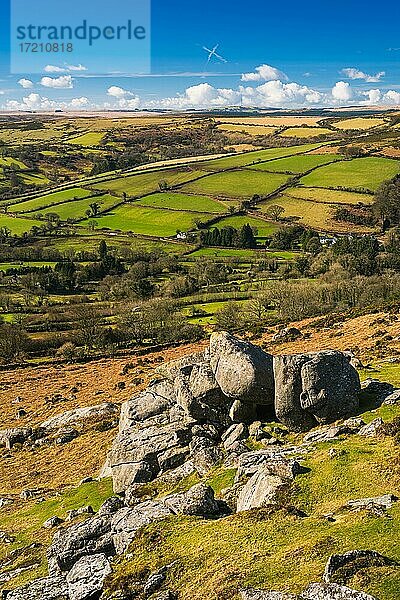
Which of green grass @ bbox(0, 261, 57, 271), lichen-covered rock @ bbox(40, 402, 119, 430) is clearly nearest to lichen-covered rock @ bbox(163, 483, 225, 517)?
lichen-covered rock @ bbox(40, 402, 119, 430)

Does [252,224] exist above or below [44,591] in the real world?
above

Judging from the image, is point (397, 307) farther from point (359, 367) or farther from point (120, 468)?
point (120, 468)

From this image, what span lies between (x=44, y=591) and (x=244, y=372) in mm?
15423

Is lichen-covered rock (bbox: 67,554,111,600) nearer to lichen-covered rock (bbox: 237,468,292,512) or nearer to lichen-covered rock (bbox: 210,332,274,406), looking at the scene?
lichen-covered rock (bbox: 237,468,292,512)

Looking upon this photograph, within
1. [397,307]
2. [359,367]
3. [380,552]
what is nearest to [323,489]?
[380,552]

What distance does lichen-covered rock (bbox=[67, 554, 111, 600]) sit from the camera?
19594 millimetres

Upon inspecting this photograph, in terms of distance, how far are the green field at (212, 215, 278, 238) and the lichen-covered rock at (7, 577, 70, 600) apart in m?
166

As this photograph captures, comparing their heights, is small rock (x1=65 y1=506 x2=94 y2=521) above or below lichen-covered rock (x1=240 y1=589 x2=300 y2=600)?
below

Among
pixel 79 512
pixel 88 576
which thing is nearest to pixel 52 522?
pixel 79 512

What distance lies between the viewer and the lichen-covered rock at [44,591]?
20.4 meters

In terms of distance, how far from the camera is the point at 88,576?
20.5 meters

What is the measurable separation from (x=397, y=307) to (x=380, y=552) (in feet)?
171

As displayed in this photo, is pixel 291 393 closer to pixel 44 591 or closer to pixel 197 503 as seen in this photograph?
pixel 197 503

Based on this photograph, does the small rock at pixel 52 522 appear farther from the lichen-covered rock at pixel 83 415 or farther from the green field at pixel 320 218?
the green field at pixel 320 218
